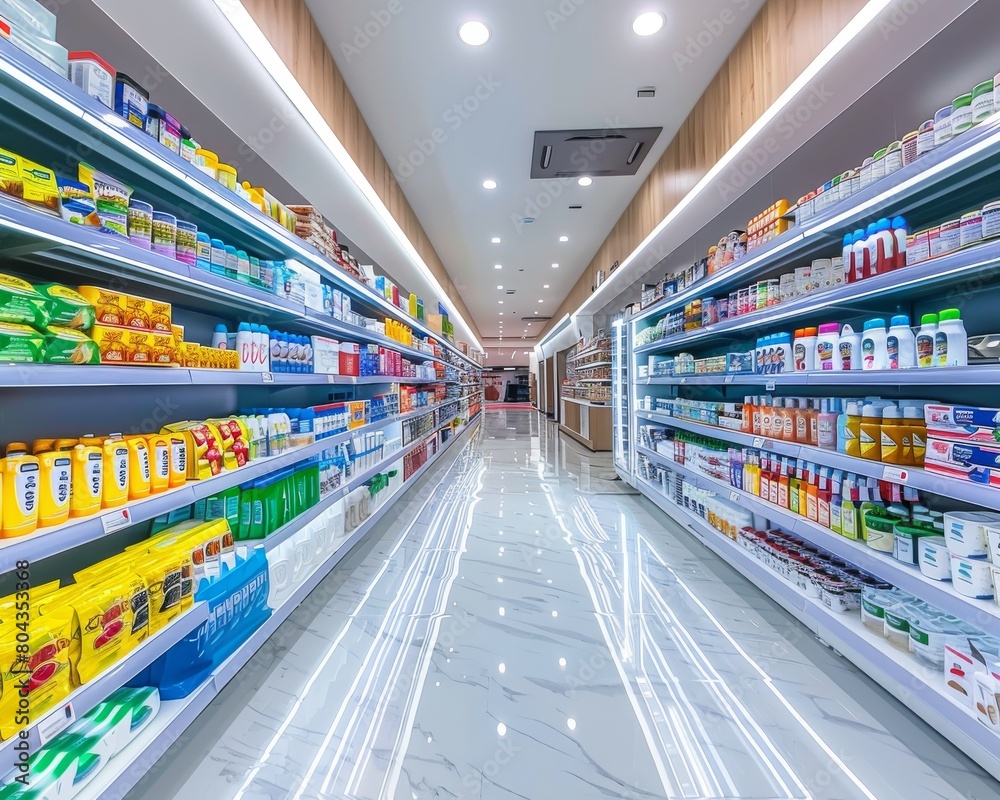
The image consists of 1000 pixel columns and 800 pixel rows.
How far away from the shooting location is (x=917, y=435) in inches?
65.4

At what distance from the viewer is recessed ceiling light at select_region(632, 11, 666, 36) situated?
2800 mm

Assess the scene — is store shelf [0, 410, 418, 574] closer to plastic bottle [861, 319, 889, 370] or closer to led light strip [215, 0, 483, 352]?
led light strip [215, 0, 483, 352]

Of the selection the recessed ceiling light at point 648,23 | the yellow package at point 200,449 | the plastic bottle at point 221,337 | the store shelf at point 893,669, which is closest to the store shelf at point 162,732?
the yellow package at point 200,449

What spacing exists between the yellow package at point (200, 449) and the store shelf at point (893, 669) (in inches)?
99.5

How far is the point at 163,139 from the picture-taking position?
58.9 inches

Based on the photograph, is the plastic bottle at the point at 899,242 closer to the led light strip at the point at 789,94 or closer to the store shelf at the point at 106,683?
the led light strip at the point at 789,94

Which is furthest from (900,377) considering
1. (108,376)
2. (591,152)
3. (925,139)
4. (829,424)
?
(591,152)

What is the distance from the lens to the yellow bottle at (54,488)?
1.11m

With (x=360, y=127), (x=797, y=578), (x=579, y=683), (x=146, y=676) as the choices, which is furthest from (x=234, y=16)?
(x=797, y=578)

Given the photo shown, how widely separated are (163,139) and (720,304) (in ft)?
10.2

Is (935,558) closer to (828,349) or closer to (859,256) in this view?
(828,349)

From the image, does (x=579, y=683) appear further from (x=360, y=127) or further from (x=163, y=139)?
(x=360, y=127)

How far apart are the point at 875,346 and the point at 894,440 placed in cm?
37

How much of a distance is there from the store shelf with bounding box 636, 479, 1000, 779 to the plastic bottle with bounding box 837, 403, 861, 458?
69 centimetres
